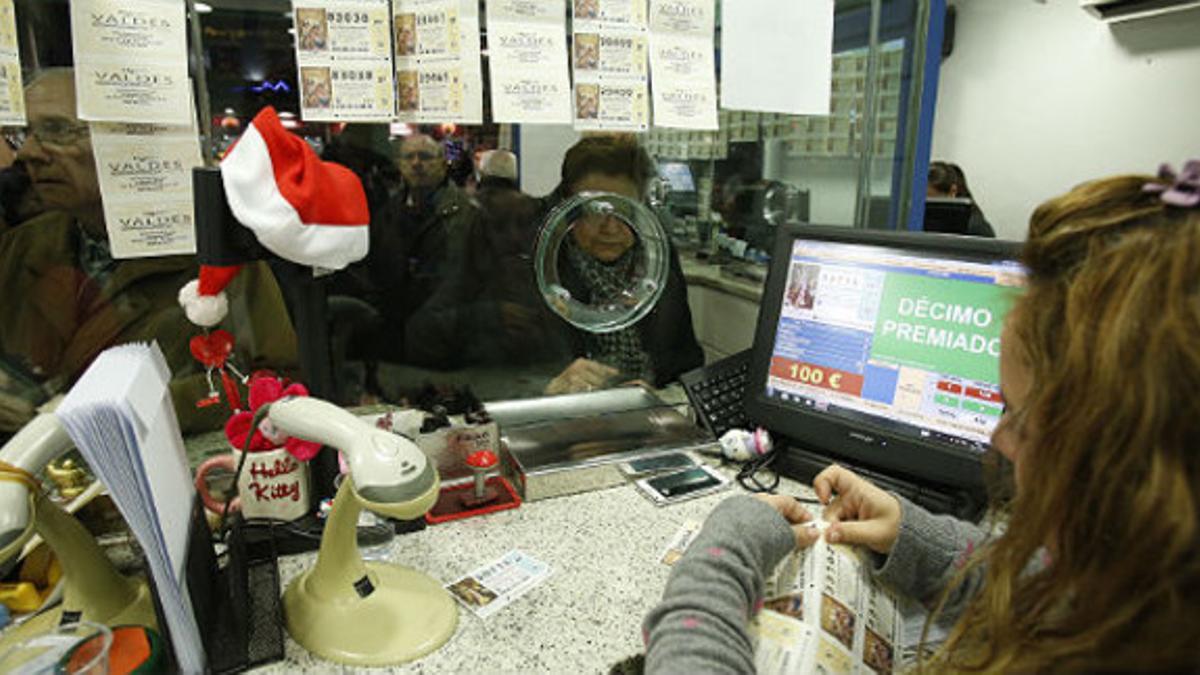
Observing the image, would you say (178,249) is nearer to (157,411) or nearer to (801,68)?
(157,411)

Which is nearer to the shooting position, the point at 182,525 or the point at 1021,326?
the point at 1021,326

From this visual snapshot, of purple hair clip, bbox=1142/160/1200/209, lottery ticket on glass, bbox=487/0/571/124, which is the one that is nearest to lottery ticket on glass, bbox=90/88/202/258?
lottery ticket on glass, bbox=487/0/571/124

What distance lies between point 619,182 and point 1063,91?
3.78m

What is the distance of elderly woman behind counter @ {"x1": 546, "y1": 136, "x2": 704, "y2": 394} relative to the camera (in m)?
1.30


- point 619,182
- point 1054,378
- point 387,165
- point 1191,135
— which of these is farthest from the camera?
point 1191,135

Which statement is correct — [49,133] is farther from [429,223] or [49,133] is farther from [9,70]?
[429,223]

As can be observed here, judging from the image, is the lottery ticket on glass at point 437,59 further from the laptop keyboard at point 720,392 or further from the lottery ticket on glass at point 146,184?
the laptop keyboard at point 720,392

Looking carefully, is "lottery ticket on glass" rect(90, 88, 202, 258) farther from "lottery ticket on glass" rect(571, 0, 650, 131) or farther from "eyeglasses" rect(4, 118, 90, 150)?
"lottery ticket on glass" rect(571, 0, 650, 131)

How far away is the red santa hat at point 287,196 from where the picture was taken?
72 centimetres

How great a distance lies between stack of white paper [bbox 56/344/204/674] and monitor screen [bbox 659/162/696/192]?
100cm

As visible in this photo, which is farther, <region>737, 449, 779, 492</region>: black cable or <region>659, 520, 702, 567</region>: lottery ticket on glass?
<region>737, 449, 779, 492</region>: black cable

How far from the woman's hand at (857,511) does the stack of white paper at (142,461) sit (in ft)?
2.15

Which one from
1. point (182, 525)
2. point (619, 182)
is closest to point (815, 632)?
point (182, 525)

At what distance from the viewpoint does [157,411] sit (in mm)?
634
